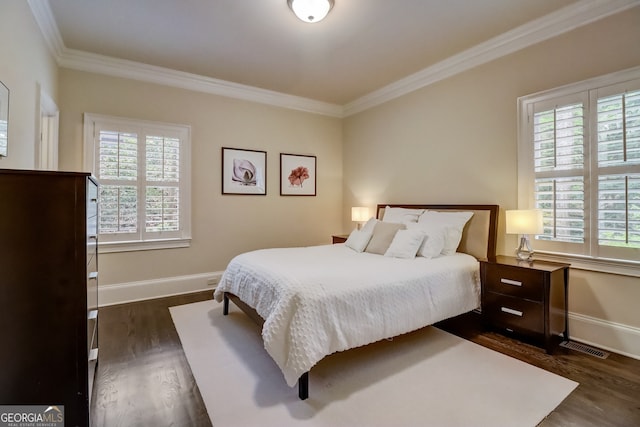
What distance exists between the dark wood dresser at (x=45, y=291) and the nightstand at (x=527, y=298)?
2.95 metres

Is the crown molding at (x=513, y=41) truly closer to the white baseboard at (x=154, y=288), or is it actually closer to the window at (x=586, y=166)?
the window at (x=586, y=166)

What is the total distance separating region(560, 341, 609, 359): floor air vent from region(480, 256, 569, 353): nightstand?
6 centimetres

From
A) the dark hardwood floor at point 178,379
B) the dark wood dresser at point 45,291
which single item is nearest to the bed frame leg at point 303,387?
the dark hardwood floor at point 178,379

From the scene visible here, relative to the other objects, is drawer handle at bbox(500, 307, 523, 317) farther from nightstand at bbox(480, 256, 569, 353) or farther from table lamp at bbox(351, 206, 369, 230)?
table lamp at bbox(351, 206, 369, 230)

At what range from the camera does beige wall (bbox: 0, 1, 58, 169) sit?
6.37 ft

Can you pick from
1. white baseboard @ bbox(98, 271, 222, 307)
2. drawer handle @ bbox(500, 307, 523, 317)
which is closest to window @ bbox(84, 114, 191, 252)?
white baseboard @ bbox(98, 271, 222, 307)

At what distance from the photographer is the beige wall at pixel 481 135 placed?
247 cm

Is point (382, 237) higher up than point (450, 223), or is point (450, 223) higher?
point (450, 223)

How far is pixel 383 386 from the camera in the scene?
1.98m

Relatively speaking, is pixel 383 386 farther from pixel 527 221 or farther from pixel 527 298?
pixel 527 221

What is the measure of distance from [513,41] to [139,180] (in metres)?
4.29

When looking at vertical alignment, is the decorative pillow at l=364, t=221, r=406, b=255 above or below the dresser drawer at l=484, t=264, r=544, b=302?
above

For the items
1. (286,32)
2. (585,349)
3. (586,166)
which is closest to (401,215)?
(586,166)

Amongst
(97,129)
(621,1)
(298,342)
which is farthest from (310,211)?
(621,1)
